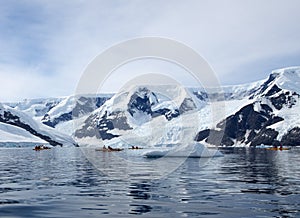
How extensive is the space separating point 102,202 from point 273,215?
892 cm

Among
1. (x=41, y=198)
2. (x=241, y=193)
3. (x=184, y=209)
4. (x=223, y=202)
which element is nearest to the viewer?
(x=184, y=209)

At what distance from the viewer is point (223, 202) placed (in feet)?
67.2

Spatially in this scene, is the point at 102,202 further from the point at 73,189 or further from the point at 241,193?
the point at 241,193

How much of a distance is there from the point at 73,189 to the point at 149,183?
6.34 m

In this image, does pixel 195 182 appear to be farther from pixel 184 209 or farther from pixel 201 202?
pixel 184 209

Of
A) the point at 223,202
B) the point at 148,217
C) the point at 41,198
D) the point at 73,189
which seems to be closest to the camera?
the point at 148,217

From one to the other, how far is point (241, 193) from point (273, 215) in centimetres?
703

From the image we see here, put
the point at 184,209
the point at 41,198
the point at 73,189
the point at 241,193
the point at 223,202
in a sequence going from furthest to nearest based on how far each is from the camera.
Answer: the point at 73,189, the point at 241,193, the point at 41,198, the point at 223,202, the point at 184,209

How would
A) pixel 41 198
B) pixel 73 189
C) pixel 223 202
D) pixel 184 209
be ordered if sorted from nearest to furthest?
pixel 184 209 → pixel 223 202 → pixel 41 198 → pixel 73 189

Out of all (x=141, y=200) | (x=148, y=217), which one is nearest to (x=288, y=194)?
(x=141, y=200)

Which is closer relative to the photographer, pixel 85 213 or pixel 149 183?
pixel 85 213

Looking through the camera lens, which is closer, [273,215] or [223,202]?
[273,215]

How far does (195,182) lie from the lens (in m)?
30.5

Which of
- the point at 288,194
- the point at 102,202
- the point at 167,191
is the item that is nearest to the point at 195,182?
the point at 167,191
